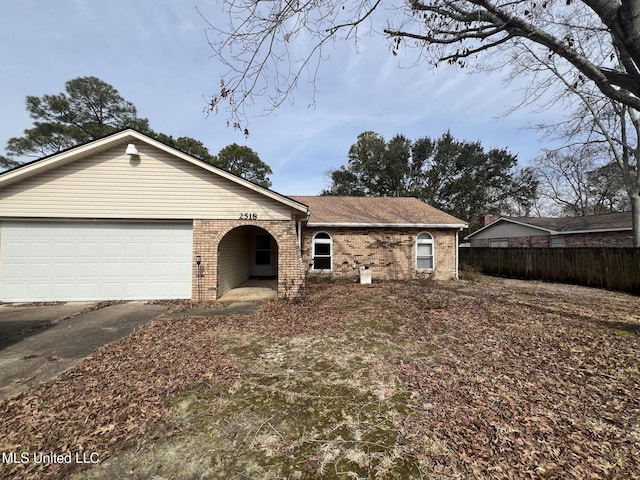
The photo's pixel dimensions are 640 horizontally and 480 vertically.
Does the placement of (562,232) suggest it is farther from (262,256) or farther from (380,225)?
(262,256)

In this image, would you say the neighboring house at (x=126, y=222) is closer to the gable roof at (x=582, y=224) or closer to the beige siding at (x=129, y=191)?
the beige siding at (x=129, y=191)

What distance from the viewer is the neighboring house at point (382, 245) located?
12.4m

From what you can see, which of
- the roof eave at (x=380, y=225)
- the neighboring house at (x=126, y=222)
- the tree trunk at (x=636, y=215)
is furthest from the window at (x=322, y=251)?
the tree trunk at (x=636, y=215)

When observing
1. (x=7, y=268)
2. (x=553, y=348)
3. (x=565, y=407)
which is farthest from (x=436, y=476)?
(x=7, y=268)

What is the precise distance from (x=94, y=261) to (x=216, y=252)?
3.51m

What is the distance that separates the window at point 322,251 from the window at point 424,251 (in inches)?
165

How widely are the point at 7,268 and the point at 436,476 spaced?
37.4 ft

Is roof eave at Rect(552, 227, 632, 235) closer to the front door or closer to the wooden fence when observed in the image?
the wooden fence

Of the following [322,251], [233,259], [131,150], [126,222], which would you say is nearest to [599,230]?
[322,251]

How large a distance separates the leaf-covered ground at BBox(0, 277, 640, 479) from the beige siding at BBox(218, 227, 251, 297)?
11.5 ft

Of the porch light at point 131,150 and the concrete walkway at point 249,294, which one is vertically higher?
the porch light at point 131,150

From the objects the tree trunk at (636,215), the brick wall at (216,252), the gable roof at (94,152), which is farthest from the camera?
the tree trunk at (636,215)

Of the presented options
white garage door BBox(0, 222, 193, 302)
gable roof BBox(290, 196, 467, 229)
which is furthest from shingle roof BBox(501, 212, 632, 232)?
white garage door BBox(0, 222, 193, 302)

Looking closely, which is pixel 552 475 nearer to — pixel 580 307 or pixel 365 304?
pixel 365 304
